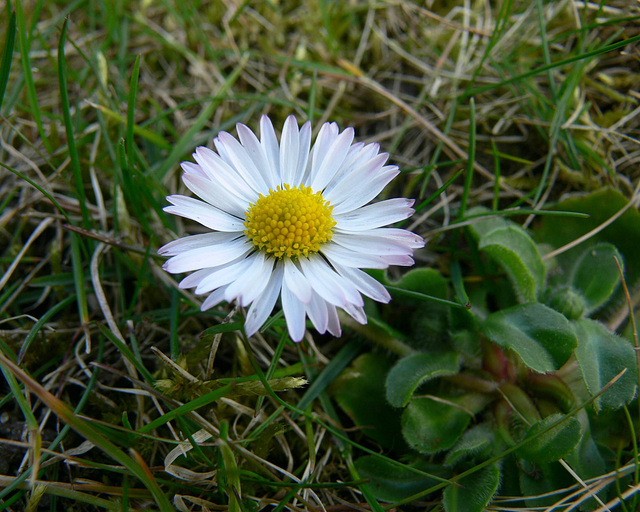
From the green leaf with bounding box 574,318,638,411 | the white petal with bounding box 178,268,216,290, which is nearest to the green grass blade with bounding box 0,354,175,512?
the white petal with bounding box 178,268,216,290

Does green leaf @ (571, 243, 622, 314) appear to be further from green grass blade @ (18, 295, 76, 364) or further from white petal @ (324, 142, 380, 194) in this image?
green grass blade @ (18, 295, 76, 364)

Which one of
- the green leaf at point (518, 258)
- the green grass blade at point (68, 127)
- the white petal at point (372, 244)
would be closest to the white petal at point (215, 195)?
the white petal at point (372, 244)

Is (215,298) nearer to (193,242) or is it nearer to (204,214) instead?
(193,242)

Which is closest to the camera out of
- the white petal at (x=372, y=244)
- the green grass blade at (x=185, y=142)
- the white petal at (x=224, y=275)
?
the white petal at (x=224, y=275)

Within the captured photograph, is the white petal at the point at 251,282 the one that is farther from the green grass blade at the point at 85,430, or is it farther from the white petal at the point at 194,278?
the green grass blade at the point at 85,430

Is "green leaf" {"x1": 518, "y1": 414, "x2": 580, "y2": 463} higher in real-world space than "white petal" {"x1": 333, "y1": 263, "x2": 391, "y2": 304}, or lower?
lower

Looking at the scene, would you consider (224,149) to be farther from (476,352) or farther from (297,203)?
(476,352)
